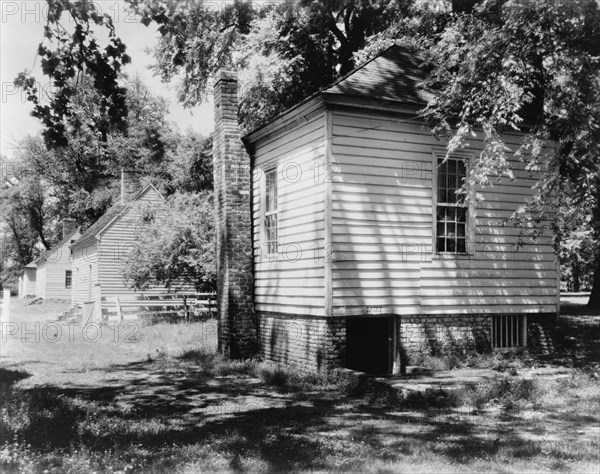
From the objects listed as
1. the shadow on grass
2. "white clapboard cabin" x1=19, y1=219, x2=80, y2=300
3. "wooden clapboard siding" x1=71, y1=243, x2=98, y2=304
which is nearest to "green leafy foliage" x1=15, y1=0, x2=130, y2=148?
the shadow on grass

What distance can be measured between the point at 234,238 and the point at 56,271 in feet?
109

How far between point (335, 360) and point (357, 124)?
4.67 metres

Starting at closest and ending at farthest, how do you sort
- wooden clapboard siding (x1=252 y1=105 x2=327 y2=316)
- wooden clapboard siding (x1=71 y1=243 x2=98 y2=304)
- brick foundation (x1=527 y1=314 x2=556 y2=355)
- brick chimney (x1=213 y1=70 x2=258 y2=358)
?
wooden clapboard siding (x1=252 y1=105 x2=327 y2=316) < brick foundation (x1=527 y1=314 x2=556 y2=355) < brick chimney (x1=213 y1=70 x2=258 y2=358) < wooden clapboard siding (x1=71 y1=243 x2=98 y2=304)

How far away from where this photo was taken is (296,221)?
41.3 feet

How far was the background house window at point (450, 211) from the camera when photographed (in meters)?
12.6

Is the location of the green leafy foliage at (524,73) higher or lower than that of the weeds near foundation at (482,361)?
higher

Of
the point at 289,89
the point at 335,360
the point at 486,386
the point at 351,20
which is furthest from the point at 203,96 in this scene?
the point at 486,386

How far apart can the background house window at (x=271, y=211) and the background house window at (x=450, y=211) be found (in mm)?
3774

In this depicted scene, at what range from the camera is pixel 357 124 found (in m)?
11.7

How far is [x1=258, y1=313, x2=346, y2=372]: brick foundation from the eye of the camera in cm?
1133

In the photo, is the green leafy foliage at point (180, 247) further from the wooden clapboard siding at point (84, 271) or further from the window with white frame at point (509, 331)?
the window with white frame at point (509, 331)

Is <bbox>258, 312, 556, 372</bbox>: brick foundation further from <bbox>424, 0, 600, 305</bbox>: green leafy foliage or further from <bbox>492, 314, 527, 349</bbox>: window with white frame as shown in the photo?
<bbox>424, 0, 600, 305</bbox>: green leafy foliage

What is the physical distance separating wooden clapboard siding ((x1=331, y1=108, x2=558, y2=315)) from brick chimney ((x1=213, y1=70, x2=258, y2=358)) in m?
3.56

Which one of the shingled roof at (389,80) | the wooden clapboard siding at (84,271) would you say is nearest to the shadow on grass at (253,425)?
the shingled roof at (389,80)
